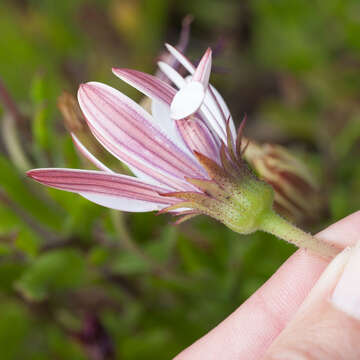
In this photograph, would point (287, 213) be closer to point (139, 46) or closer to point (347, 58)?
point (347, 58)

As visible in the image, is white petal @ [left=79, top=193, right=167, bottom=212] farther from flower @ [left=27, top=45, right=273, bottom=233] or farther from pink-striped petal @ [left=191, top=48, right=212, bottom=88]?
pink-striped petal @ [left=191, top=48, right=212, bottom=88]

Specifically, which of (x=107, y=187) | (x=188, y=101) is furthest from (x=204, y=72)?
(x=107, y=187)

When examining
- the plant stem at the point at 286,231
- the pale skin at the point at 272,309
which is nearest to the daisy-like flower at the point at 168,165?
the plant stem at the point at 286,231

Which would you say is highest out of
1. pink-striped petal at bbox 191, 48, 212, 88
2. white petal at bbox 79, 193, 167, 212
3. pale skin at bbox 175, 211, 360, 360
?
pink-striped petal at bbox 191, 48, 212, 88

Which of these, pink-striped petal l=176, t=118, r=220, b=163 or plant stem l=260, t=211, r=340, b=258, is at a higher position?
pink-striped petal l=176, t=118, r=220, b=163

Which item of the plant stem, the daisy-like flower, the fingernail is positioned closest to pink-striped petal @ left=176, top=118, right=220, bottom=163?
the daisy-like flower

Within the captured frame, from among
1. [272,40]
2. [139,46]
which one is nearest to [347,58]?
[272,40]
